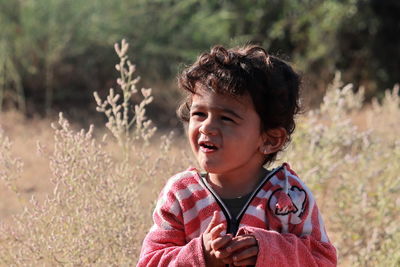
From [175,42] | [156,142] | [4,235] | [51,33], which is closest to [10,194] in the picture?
[156,142]

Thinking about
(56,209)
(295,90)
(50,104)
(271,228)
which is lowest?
(271,228)

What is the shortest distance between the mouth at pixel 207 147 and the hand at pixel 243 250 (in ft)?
0.92

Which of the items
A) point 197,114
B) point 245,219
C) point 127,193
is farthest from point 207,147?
point 127,193

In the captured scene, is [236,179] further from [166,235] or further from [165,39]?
[165,39]

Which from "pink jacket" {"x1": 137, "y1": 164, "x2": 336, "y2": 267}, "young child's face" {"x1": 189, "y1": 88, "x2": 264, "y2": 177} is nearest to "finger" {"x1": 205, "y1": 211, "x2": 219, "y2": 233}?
"pink jacket" {"x1": 137, "y1": 164, "x2": 336, "y2": 267}

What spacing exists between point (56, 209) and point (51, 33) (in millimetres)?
6634

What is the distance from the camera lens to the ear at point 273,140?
7.89ft

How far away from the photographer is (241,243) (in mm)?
2119

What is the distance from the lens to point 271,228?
7.47 ft

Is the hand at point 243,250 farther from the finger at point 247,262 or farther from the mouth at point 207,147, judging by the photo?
the mouth at point 207,147

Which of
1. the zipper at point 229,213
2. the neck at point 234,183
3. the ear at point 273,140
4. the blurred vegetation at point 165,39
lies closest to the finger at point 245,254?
the zipper at point 229,213

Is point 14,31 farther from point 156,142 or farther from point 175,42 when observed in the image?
point 156,142

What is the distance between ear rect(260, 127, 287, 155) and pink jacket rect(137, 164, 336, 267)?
0.29 ft

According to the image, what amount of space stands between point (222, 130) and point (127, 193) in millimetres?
895
